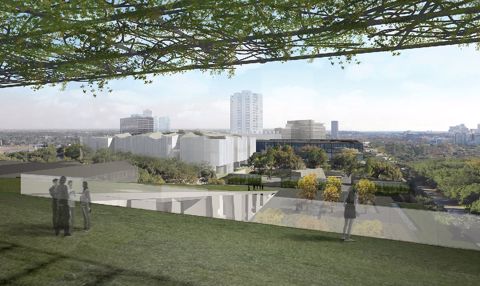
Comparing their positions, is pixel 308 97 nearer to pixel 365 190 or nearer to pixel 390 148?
pixel 390 148

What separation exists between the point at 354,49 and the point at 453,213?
368 centimetres

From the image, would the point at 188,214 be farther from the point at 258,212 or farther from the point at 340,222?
the point at 340,222

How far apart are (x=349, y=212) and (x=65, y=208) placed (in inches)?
215

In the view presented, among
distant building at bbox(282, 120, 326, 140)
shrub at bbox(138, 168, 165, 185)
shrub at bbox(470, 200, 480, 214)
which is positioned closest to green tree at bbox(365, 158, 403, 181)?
distant building at bbox(282, 120, 326, 140)

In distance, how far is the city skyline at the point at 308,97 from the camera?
271 inches

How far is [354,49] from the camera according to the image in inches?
189

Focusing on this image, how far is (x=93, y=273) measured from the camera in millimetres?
5059

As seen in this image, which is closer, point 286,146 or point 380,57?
point 380,57

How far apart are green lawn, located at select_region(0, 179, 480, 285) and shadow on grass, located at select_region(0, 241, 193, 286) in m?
0.01

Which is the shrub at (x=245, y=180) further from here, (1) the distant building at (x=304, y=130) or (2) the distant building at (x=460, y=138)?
(2) the distant building at (x=460, y=138)

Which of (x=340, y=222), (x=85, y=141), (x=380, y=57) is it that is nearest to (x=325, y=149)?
(x=340, y=222)

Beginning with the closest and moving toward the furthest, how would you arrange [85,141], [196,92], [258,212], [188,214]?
[258,212], [188,214], [196,92], [85,141]

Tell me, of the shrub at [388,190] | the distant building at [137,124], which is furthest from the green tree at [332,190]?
the distant building at [137,124]

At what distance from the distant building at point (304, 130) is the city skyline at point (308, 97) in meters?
0.13
